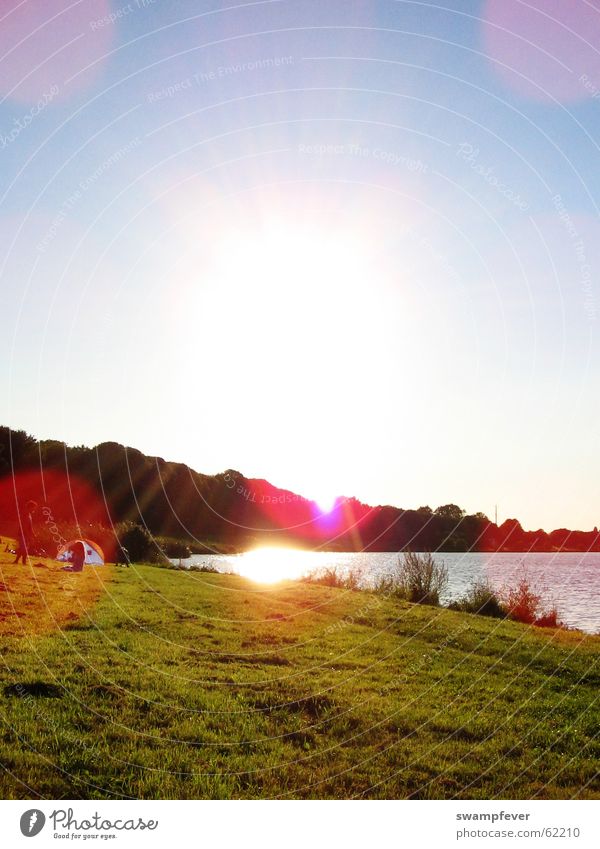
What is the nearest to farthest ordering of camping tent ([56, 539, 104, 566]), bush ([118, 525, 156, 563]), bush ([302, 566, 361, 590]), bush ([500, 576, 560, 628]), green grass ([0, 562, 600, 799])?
green grass ([0, 562, 600, 799]) < bush ([500, 576, 560, 628]) < camping tent ([56, 539, 104, 566]) < bush ([302, 566, 361, 590]) < bush ([118, 525, 156, 563])

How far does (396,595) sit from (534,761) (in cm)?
1849

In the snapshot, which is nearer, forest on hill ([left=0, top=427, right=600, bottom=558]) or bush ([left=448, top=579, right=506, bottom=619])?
bush ([left=448, top=579, right=506, bottom=619])

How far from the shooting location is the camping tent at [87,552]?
30.7m

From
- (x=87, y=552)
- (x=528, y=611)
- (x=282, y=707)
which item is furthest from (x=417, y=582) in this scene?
(x=282, y=707)

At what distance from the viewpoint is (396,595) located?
91.8 feet

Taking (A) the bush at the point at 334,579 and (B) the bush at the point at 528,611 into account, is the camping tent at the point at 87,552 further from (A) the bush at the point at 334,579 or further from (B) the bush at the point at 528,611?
(B) the bush at the point at 528,611

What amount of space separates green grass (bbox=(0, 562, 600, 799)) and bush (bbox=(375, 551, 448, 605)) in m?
6.96

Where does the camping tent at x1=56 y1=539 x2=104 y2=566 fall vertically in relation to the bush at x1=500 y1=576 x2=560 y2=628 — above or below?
above

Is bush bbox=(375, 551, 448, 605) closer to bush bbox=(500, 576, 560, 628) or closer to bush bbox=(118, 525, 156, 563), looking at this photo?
bush bbox=(500, 576, 560, 628)

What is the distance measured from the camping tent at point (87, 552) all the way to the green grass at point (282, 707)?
10.5m

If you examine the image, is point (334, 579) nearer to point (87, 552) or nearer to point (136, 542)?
point (87, 552)

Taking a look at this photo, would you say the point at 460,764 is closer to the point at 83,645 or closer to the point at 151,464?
the point at 83,645

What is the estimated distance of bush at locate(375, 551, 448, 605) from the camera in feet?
89.2

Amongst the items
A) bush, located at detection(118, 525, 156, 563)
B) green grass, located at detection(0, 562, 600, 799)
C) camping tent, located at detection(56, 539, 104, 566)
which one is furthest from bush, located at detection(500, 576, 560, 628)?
bush, located at detection(118, 525, 156, 563)
